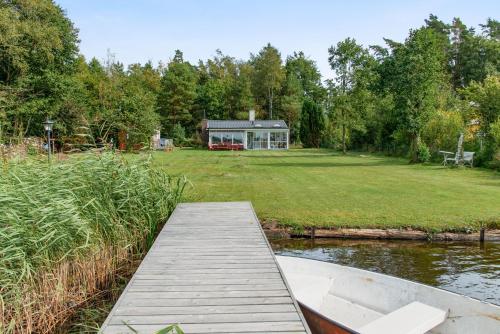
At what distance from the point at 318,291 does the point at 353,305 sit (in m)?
0.45

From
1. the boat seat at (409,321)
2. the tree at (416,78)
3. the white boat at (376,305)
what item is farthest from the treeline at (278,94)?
the boat seat at (409,321)

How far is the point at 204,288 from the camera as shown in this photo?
3.93 metres

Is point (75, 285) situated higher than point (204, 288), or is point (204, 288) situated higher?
point (204, 288)

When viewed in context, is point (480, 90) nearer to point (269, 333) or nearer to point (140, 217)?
point (140, 217)

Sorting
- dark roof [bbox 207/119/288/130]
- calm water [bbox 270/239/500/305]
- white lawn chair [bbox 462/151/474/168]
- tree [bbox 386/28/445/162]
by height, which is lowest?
calm water [bbox 270/239/500/305]

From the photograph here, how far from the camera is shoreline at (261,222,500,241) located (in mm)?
8875

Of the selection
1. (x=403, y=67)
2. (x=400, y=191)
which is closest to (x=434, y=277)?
(x=400, y=191)

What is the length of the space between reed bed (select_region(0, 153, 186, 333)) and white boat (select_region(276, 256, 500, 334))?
241 cm

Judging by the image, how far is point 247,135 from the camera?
44.3 metres

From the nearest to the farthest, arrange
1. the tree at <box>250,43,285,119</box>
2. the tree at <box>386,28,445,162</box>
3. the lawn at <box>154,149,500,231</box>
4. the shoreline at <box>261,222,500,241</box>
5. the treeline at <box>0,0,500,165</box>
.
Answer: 1. the shoreline at <box>261,222,500,241</box>
2. the lawn at <box>154,149,500,231</box>
3. the tree at <box>386,28,445,162</box>
4. the treeline at <box>0,0,500,165</box>
5. the tree at <box>250,43,285,119</box>

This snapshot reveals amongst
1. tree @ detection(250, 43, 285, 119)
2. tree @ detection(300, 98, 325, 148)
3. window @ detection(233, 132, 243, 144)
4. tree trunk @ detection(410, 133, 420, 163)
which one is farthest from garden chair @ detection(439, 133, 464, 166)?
tree @ detection(250, 43, 285, 119)

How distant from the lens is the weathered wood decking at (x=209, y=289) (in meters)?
3.13

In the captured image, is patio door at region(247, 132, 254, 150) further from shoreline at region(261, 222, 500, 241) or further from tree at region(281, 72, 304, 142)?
shoreline at region(261, 222, 500, 241)

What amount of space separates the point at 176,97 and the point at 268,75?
12.2 m
